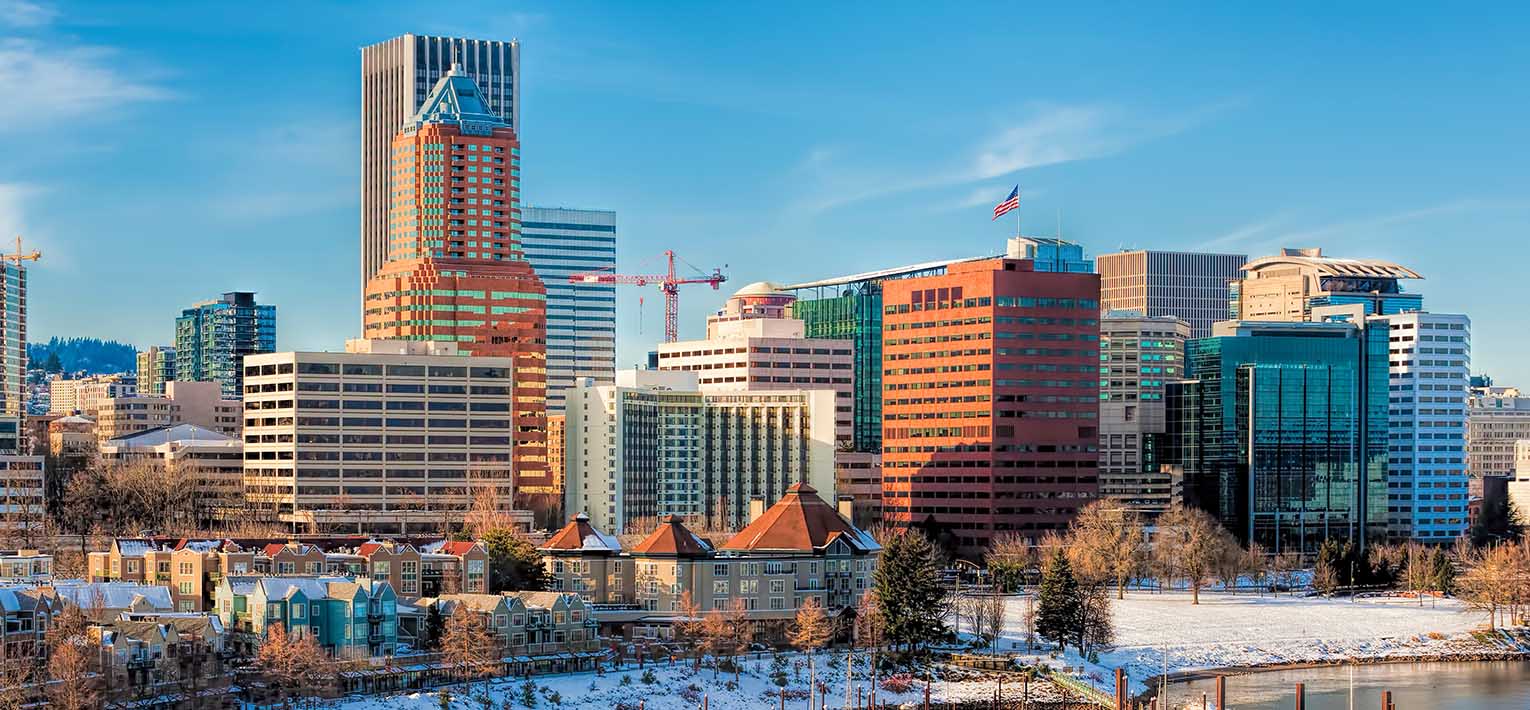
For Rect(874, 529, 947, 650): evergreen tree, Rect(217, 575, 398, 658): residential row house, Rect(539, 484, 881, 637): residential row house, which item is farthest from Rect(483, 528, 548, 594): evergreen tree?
Rect(874, 529, 947, 650): evergreen tree

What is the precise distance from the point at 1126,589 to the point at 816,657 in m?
59.2

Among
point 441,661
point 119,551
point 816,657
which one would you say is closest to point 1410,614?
point 816,657

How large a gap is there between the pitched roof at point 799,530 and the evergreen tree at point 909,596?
1161 cm

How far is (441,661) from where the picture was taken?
132m

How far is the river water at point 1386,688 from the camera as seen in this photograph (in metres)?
133

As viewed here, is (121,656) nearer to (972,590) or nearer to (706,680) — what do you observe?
(706,680)

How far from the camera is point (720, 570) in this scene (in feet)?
506

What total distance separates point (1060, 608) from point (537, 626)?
112 feet

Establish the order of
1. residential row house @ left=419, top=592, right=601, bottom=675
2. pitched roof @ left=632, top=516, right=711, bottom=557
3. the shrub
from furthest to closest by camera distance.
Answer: pitched roof @ left=632, top=516, right=711, bottom=557 < the shrub < residential row house @ left=419, top=592, right=601, bottom=675

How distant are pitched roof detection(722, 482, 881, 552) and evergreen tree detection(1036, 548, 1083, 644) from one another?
16.2m

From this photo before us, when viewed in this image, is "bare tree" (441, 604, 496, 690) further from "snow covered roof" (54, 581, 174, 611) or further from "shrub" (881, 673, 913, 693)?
"shrub" (881, 673, 913, 693)

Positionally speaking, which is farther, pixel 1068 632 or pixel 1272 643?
pixel 1272 643

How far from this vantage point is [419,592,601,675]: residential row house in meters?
135

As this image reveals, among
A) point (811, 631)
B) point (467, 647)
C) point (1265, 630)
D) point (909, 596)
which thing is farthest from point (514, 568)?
point (1265, 630)
